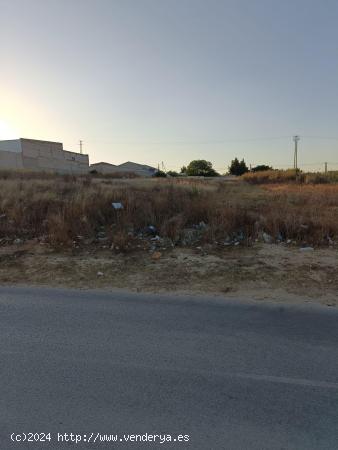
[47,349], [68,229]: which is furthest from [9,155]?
[47,349]

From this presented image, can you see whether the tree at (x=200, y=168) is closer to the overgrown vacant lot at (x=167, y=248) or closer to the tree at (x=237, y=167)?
the tree at (x=237, y=167)

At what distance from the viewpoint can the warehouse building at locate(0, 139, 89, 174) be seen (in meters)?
63.6

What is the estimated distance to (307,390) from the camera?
2.65 metres

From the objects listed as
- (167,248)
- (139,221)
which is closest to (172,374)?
(167,248)

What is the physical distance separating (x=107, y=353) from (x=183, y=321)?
1.08 meters

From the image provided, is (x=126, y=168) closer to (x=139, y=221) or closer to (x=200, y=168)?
(x=200, y=168)

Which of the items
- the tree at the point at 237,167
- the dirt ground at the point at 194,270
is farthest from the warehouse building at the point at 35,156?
the dirt ground at the point at 194,270

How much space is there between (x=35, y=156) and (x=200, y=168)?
153ft

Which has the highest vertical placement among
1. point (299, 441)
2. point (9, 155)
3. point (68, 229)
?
point (9, 155)

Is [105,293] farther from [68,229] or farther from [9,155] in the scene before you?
[9,155]

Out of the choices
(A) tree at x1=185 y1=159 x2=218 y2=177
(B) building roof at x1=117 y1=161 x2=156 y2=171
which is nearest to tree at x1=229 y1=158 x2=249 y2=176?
(A) tree at x1=185 y1=159 x2=218 y2=177

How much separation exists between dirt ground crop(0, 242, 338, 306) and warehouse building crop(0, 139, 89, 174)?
57933 millimetres

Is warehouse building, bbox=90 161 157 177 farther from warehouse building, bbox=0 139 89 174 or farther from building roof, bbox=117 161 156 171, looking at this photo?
warehouse building, bbox=0 139 89 174

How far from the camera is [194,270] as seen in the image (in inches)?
233
